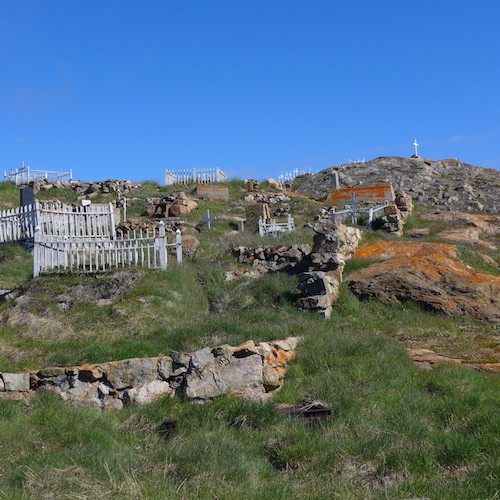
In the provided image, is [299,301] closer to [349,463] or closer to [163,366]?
[163,366]

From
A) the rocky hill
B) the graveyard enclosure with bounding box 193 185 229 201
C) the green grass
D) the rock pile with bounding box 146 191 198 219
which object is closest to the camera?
the green grass

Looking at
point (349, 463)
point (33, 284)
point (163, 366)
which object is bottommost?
point (349, 463)

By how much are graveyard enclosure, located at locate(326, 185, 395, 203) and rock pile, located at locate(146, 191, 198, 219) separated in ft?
26.8

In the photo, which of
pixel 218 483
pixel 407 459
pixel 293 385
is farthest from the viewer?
pixel 293 385

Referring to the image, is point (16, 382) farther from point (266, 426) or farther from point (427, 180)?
point (427, 180)

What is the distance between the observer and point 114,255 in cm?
1398

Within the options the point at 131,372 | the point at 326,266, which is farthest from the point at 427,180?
the point at 131,372

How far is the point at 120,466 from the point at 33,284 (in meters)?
8.50

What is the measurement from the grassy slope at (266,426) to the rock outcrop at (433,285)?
866mm

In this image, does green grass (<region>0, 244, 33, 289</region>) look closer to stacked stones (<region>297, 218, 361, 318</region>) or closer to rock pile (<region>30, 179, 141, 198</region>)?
stacked stones (<region>297, 218, 361, 318</region>)

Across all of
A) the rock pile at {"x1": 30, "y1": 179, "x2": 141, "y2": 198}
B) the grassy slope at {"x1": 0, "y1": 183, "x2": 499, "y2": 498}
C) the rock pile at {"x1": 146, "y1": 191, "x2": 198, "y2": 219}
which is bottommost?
the grassy slope at {"x1": 0, "y1": 183, "x2": 499, "y2": 498}

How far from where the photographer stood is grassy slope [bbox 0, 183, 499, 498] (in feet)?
16.7

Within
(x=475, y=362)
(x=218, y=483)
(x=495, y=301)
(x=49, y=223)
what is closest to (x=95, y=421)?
(x=218, y=483)

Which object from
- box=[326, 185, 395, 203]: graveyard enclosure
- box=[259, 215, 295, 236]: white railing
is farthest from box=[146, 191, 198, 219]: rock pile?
box=[326, 185, 395, 203]: graveyard enclosure
